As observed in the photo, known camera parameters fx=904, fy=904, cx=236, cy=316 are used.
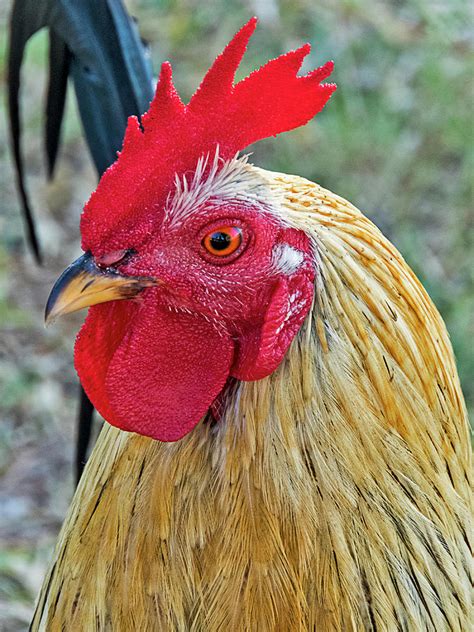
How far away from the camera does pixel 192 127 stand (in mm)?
1580

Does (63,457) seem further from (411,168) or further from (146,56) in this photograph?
(411,168)

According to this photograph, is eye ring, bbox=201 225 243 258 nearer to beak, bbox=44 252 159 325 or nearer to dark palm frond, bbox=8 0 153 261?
beak, bbox=44 252 159 325

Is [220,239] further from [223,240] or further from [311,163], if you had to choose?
[311,163]

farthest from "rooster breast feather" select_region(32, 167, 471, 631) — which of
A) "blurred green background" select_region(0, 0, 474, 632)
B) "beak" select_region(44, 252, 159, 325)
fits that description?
"blurred green background" select_region(0, 0, 474, 632)

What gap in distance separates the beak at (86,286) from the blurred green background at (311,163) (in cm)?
194

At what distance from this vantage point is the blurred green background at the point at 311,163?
3.61 metres

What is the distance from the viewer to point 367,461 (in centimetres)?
158

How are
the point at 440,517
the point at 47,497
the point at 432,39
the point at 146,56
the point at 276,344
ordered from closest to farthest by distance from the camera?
1. the point at 276,344
2. the point at 440,517
3. the point at 146,56
4. the point at 47,497
5. the point at 432,39

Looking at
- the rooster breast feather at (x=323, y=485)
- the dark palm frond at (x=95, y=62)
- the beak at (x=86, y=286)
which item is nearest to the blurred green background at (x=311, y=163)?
the dark palm frond at (x=95, y=62)

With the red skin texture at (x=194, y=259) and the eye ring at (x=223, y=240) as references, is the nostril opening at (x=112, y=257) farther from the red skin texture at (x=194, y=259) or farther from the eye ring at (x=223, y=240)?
the eye ring at (x=223, y=240)

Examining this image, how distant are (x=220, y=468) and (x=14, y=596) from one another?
5.77ft

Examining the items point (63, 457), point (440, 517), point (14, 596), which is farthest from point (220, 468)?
point (63, 457)

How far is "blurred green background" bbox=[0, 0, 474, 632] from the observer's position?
11.8 feet

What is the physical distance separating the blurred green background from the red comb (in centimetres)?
203
